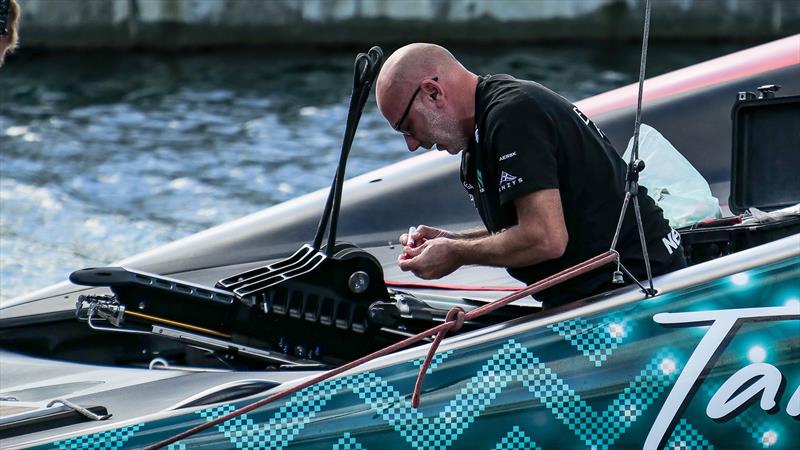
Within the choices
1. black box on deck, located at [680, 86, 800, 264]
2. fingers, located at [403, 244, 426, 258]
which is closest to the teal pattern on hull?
fingers, located at [403, 244, 426, 258]

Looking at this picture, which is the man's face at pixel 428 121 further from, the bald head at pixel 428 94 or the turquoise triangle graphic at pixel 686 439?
the turquoise triangle graphic at pixel 686 439

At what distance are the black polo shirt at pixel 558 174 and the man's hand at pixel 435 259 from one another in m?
0.11

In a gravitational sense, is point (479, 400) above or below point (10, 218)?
above

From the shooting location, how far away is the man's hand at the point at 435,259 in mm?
2508

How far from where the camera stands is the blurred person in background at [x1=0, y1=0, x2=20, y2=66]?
279 centimetres

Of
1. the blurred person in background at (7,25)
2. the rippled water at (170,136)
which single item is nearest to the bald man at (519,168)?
the blurred person in background at (7,25)

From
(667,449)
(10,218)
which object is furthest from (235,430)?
(10,218)

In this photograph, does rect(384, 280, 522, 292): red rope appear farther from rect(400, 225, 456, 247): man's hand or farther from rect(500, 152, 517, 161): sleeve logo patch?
rect(500, 152, 517, 161): sleeve logo patch

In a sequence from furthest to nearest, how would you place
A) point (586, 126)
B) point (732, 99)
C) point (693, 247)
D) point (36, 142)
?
point (36, 142), point (732, 99), point (693, 247), point (586, 126)

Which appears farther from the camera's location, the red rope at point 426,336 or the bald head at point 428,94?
the bald head at point 428,94

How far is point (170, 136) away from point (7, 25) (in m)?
5.39

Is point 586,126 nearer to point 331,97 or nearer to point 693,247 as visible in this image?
point 693,247

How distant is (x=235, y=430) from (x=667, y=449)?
2.49 ft

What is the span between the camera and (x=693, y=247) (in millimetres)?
2881
